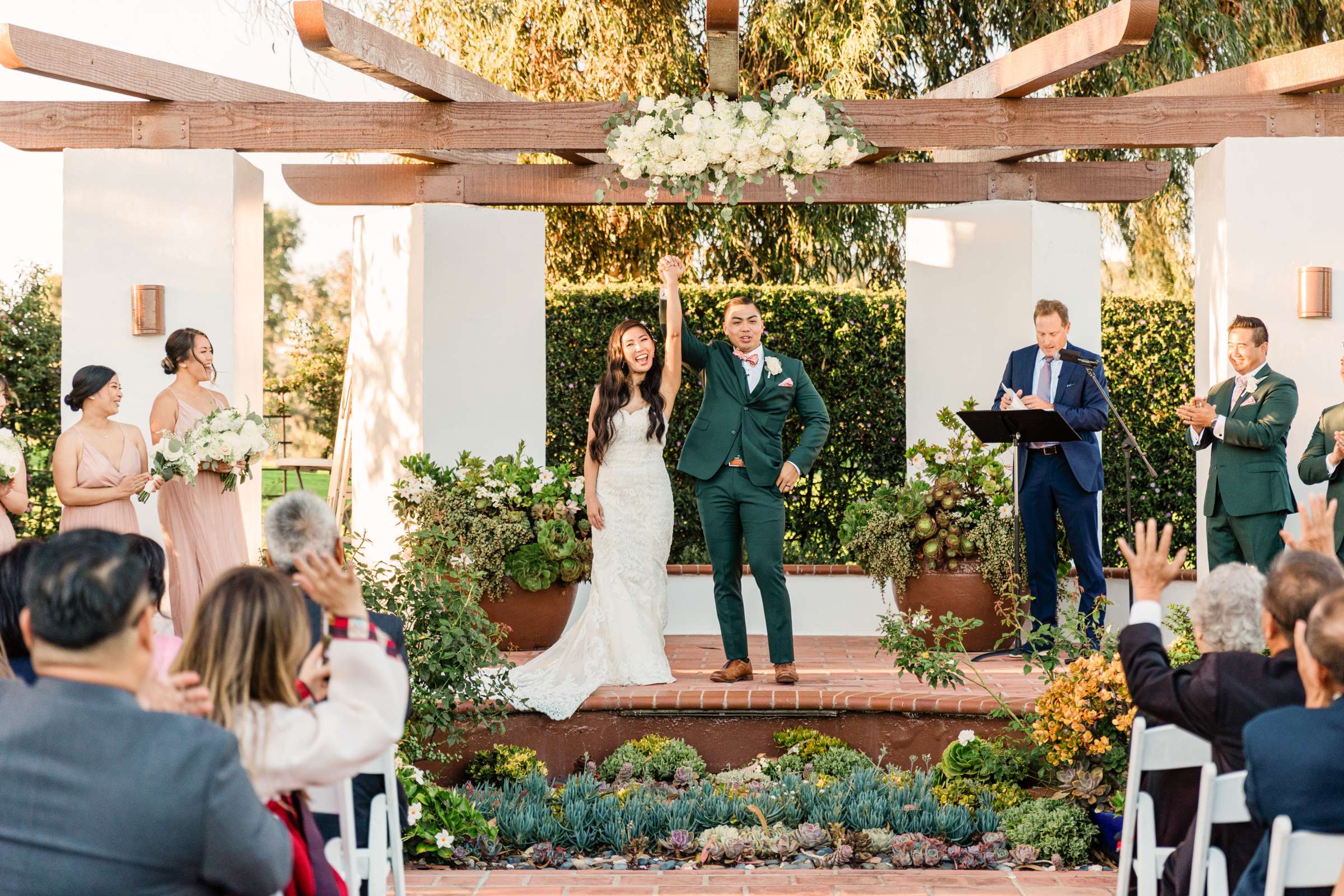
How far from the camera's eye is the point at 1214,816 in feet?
8.79

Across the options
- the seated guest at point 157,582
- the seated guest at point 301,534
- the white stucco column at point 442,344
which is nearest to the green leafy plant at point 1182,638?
the seated guest at point 301,534

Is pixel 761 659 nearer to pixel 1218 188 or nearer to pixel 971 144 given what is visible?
pixel 971 144

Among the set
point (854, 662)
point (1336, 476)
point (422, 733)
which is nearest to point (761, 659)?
point (854, 662)

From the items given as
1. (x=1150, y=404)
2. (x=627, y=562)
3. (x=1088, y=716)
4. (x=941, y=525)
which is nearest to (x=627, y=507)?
(x=627, y=562)

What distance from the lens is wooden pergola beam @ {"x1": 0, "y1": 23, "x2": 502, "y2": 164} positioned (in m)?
5.88

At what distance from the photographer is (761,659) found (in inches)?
277

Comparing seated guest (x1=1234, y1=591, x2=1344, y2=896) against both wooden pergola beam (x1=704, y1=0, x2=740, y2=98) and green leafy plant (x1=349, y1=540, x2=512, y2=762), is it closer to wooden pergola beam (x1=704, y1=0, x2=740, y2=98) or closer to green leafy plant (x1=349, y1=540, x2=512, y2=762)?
green leafy plant (x1=349, y1=540, x2=512, y2=762)

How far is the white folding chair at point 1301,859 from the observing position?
2248 millimetres

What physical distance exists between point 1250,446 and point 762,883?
3.23 metres

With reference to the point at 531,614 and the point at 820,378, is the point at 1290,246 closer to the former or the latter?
the point at 820,378

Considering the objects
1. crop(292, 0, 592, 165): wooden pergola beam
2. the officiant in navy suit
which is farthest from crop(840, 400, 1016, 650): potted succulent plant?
crop(292, 0, 592, 165): wooden pergola beam

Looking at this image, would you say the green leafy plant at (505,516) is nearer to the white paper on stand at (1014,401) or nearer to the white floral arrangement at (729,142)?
the white floral arrangement at (729,142)

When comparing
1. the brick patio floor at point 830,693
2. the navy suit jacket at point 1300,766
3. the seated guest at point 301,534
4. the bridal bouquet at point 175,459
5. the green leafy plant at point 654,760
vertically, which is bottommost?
the green leafy plant at point 654,760

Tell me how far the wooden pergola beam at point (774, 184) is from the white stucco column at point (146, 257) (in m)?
1.41
